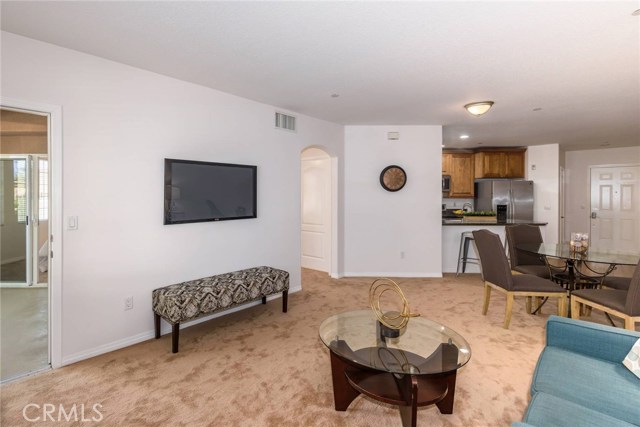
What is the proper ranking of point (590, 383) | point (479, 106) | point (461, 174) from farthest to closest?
point (461, 174) < point (479, 106) < point (590, 383)

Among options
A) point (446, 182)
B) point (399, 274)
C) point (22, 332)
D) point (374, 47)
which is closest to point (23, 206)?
point (22, 332)

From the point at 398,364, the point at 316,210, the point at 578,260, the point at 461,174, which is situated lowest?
the point at 398,364

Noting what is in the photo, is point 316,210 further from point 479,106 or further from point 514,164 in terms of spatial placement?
point 514,164

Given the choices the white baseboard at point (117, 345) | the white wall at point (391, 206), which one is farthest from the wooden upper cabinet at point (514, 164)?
the white baseboard at point (117, 345)

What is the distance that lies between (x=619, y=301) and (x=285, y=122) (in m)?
3.94

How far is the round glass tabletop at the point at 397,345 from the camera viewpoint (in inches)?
74.0

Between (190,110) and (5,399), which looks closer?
(5,399)

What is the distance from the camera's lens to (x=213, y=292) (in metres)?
3.02

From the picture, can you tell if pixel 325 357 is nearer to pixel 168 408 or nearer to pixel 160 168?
pixel 168 408

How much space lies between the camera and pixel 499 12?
6.61ft

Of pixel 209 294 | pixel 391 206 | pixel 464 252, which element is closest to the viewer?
pixel 209 294

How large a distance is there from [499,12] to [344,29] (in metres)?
0.98

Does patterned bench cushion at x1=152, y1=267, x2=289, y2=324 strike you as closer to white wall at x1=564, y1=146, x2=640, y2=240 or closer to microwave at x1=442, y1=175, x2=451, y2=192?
microwave at x1=442, y1=175, x2=451, y2=192

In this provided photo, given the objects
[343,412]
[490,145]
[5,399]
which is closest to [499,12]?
[343,412]
